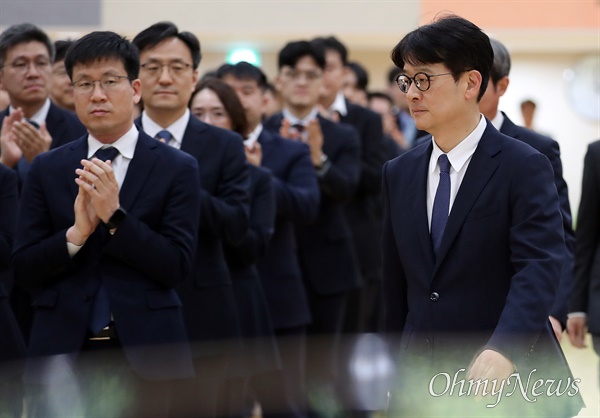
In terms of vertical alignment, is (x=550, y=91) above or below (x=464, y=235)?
below

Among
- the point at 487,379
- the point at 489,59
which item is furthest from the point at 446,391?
the point at 489,59

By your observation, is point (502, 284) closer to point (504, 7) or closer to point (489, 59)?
point (489, 59)

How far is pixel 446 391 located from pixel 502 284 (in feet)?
1.10

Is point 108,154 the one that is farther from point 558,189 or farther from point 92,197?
point 558,189

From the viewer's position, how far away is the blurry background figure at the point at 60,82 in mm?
5312

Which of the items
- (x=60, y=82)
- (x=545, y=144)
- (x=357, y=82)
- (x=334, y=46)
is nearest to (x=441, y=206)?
(x=545, y=144)

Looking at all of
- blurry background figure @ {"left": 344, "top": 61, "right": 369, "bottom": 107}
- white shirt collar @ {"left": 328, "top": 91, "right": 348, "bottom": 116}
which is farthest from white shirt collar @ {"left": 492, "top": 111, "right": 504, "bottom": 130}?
blurry background figure @ {"left": 344, "top": 61, "right": 369, "bottom": 107}

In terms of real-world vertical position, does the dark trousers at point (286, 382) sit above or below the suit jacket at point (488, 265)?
below

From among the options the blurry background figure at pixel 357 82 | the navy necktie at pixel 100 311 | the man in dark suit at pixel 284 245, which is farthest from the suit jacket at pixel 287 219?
the blurry background figure at pixel 357 82

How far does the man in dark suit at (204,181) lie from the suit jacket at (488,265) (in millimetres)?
1183

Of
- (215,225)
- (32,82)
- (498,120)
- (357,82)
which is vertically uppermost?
(32,82)

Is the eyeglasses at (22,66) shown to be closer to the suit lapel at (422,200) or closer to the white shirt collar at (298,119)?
the white shirt collar at (298,119)

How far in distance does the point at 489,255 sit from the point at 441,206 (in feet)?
0.66

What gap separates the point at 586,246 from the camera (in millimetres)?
4422
